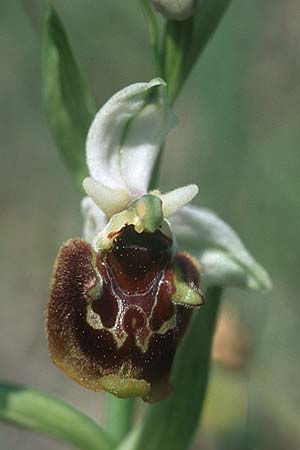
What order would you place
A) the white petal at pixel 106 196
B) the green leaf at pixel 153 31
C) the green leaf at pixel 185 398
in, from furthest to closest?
the green leaf at pixel 185 398 < the green leaf at pixel 153 31 < the white petal at pixel 106 196

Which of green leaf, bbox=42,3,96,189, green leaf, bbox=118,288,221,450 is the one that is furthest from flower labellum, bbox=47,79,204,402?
green leaf, bbox=118,288,221,450

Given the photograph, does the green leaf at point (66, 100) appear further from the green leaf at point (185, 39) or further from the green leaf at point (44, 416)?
the green leaf at point (44, 416)

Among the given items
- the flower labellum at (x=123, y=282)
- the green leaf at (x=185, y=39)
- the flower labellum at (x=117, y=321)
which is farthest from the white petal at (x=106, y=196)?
the green leaf at (x=185, y=39)

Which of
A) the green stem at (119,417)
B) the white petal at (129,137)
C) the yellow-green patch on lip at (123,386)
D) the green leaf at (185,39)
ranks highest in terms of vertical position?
the green leaf at (185,39)

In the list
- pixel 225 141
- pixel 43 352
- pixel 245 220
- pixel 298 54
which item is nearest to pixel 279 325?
pixel 245 220

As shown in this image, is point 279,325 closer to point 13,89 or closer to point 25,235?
point 25,235

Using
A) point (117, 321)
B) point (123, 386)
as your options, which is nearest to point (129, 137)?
point (117, 321)

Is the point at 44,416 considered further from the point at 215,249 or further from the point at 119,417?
the point at 215,249
